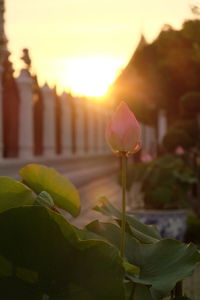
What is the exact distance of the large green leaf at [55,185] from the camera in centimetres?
179

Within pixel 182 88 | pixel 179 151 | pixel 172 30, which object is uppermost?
pixel 172 30

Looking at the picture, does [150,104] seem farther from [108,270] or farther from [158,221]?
[108,270]

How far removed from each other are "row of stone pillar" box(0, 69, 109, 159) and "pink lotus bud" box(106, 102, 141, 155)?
415 inches

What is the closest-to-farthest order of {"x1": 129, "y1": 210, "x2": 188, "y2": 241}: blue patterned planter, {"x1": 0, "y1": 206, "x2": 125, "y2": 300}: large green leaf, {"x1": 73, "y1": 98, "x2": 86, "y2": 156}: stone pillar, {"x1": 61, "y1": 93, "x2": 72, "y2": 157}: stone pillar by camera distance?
{"x1": 0, "y1": 206, "x2": 125, "y2": 300}: large green leaf < {"x1": 129, "y1": 210, "x2": 188, "y2": 241}: blue patterned planter < {"x1": 61, "y1": 93, "x2": 72, "y2": 157}: stone pillar < {"x1": 73, "y1": 98, "x2": 86, "y2": 156}: stone pillar

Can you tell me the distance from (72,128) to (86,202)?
23.8 ft

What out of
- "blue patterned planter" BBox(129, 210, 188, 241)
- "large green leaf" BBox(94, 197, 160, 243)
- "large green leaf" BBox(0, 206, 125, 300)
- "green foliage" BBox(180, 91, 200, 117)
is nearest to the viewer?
"large green leaf" BBox(0, 206, 125, 300)

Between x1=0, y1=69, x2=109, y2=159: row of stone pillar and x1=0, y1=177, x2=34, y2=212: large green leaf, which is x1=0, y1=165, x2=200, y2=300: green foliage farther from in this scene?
x1=0, y1=69, x2=109, y2=159: row of stone pillar

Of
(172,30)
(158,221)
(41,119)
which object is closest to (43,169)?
(158,221)

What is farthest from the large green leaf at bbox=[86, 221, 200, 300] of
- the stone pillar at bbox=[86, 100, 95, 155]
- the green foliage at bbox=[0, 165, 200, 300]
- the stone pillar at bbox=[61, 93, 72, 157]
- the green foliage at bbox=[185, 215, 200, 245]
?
the stone pillar at bbox=[86, 100, 95, 155]

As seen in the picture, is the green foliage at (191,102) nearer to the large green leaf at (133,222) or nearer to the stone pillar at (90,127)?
the stone pillar at (90,127)

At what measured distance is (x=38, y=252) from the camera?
1449 mm

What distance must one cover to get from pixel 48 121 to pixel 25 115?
2.93 m

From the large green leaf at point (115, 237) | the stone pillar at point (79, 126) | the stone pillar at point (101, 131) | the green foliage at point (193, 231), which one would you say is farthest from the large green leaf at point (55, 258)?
the stone pillar at point (101, 131)

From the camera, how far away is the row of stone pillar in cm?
1493
